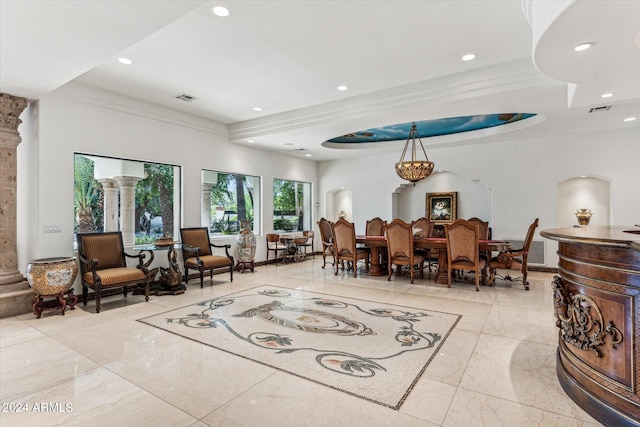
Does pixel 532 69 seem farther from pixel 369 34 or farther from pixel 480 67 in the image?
pixel 369 34

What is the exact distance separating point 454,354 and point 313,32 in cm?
353

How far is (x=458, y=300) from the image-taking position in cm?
475

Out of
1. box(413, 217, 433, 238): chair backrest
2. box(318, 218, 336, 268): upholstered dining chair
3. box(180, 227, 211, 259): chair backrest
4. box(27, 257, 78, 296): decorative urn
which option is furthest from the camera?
box(318, 218, 336, 268): upholstered dining chair

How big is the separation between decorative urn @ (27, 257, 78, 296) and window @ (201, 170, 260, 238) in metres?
2.94

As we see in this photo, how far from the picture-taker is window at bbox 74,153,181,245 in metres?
5.31

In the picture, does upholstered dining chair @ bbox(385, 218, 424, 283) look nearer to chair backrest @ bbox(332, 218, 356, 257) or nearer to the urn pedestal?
chair backrest @ bbox(332, 218, 356, 257)

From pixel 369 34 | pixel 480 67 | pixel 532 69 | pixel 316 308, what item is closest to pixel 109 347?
pixel 316 308

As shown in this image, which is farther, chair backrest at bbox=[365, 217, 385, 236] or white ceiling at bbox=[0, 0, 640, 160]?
chair backrest at bbox=[365, 217, 385, 236]

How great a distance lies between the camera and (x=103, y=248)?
4930mm

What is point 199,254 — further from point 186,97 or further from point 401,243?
point 401,243

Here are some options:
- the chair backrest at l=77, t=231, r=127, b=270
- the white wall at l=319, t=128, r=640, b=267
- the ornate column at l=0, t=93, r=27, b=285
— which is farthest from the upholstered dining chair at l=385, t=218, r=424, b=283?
the ornate column at l=0, t=93, r=27, b=285

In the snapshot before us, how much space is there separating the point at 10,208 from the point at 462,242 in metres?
6.68

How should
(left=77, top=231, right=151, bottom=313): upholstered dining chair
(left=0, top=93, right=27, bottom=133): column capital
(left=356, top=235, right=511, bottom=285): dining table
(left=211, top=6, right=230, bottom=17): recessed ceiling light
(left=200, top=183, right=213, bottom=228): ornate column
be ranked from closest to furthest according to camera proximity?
→ (left=211, top=6, right=230, bottom=17): recessed ceiling light → (left=0, top=93, right=27, bottom=133): column capital → (left=77, top=231, right=151, bottom=313): upholstered dining chair → (left=356, top=235, right=511, bottom=285): dining table → (left=200, top=183, right=213, bottom=228): ornate column

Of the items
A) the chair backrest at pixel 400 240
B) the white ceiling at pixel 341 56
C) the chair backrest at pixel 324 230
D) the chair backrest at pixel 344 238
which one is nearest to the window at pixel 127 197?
the white ceiling at pixel 341 56
